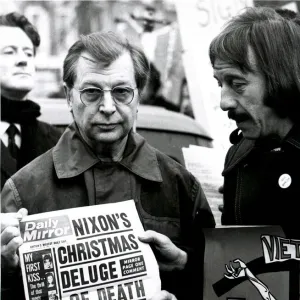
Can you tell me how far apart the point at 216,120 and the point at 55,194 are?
1.26 meters

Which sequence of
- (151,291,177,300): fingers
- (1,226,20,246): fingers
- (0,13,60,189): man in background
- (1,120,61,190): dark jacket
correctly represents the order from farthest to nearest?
(0,13,60,189): man in background → (1,120,61,190): dark jacket → (151,291,177,300): fingers → (1,226,20,246): fingers

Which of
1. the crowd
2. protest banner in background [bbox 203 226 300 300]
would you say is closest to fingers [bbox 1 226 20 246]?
the crowd

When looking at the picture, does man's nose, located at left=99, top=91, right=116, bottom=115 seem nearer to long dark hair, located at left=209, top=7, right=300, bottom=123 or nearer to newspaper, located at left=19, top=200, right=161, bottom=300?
newspaper, located at left=19, top=200, right=161, bottom=300

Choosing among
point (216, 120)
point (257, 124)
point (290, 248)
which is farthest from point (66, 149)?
point (216, 120)

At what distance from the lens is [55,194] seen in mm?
2066

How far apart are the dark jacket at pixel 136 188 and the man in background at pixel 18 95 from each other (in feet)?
1.08

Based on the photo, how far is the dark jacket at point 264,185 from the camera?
2129mm

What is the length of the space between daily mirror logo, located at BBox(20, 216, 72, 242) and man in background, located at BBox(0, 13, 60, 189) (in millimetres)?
533

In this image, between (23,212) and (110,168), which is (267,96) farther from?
(23,212)

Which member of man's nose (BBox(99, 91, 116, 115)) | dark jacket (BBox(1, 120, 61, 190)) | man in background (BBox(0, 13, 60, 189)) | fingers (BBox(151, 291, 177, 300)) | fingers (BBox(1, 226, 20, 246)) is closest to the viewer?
fingers (BBox(1, 226, 20, 246))

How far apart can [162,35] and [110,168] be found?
2.63 m

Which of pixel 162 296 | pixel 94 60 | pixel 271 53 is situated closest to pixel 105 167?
pixel 94 60

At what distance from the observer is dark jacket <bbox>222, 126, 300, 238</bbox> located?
2129mm

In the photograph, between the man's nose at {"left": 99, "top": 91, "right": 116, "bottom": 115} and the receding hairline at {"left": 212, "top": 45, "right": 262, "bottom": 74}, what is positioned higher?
the receding hairline at {"left": 212, "top": 45, "right": 262, "bottom": 74}
